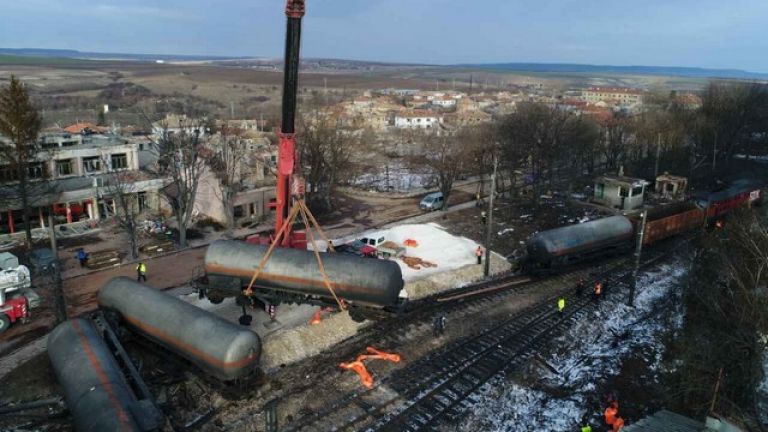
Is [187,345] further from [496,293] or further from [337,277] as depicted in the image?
[496,293]

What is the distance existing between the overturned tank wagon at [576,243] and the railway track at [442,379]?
3702 mm

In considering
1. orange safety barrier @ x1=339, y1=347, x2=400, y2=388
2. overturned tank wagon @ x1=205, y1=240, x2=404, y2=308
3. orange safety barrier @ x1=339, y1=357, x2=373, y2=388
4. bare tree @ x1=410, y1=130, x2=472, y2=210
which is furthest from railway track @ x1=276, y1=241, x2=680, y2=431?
bare tree @ x1=410, y1=130, x2=472, y2=210

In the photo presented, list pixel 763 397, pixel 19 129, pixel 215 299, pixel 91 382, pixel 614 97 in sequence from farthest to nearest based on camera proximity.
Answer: pixel 614 97 → pixel 19 129 → pixel 215 299 → pixel 763 397 → pixel 91 382

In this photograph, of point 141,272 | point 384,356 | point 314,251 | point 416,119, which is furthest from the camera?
point 416,119

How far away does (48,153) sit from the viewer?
35625mm

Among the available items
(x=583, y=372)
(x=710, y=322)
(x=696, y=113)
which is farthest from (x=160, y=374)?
(x=696, y=113)

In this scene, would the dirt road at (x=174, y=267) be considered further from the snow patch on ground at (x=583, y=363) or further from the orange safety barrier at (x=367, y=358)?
the snow patch on ground at (x=583, y=363)

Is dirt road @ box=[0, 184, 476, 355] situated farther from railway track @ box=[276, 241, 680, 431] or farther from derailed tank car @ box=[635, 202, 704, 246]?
derailed tank car @ box=[635, 202, 704, 246]

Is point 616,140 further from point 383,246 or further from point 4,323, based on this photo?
point 4,323

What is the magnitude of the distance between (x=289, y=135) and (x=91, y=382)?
421 inches

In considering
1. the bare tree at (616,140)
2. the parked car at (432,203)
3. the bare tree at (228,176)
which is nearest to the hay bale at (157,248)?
the bare tree at (228,176)

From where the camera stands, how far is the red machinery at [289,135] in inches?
733

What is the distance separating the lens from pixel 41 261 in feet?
87.6

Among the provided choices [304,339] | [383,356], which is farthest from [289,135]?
[383,356]
